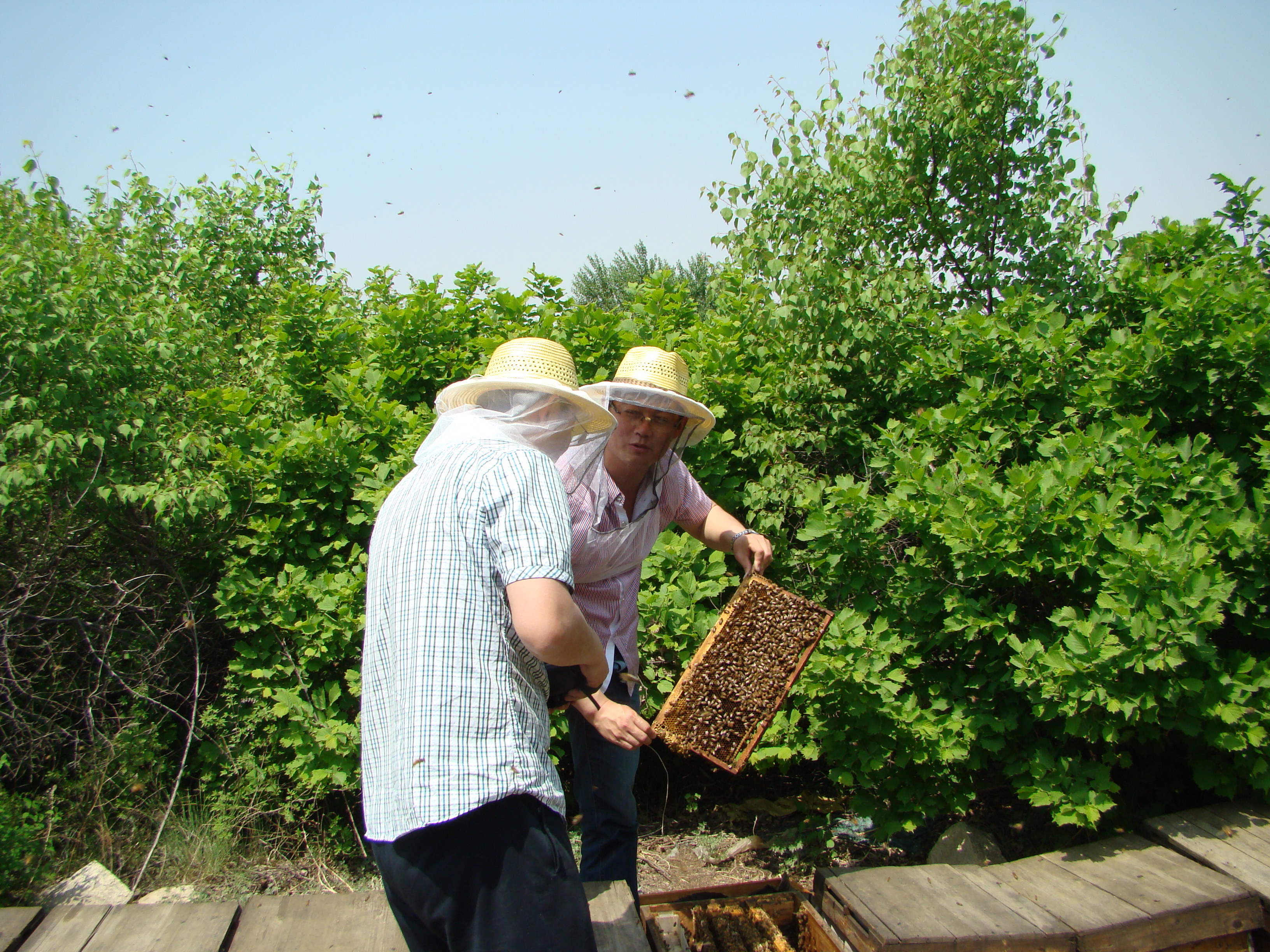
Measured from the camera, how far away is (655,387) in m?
2.57

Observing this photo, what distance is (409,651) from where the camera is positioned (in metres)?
1.62

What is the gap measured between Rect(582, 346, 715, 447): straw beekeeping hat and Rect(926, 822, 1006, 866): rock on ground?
2168 mm

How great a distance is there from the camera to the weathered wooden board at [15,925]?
7.49 ft

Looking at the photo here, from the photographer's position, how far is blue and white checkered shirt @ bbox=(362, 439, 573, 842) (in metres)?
1.55

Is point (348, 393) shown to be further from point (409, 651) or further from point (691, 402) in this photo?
point (409, 651)

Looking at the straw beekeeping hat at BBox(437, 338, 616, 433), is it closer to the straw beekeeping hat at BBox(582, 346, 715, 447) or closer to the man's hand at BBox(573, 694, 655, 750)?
the straw beekeeping hat at BBox(582, 346, 715, 447)

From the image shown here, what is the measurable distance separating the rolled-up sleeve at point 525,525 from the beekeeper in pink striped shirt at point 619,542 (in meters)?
0.65

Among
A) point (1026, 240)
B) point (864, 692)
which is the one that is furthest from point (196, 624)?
point (1026, 240)

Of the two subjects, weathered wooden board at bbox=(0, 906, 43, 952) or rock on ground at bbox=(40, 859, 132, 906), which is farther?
rock on ground at bbox=(40, 859, 132, 906)

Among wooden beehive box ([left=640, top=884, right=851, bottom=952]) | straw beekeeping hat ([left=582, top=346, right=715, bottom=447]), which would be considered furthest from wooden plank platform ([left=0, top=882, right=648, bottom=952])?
straw beekeeping hat ([left=582, top=346, right=715, bottom=447])

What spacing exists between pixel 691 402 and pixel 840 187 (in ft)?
6.64

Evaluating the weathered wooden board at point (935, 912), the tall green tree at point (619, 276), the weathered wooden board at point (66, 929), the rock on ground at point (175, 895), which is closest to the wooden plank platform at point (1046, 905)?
the weathered wooden board at point (935, 912)

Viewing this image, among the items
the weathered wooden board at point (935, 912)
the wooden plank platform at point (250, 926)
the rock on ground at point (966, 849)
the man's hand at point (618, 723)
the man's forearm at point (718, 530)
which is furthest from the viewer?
the rock on ground at point (966, 849)

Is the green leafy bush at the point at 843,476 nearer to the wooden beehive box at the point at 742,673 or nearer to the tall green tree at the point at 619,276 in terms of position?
the wooden beehive box at the point at 742,673
